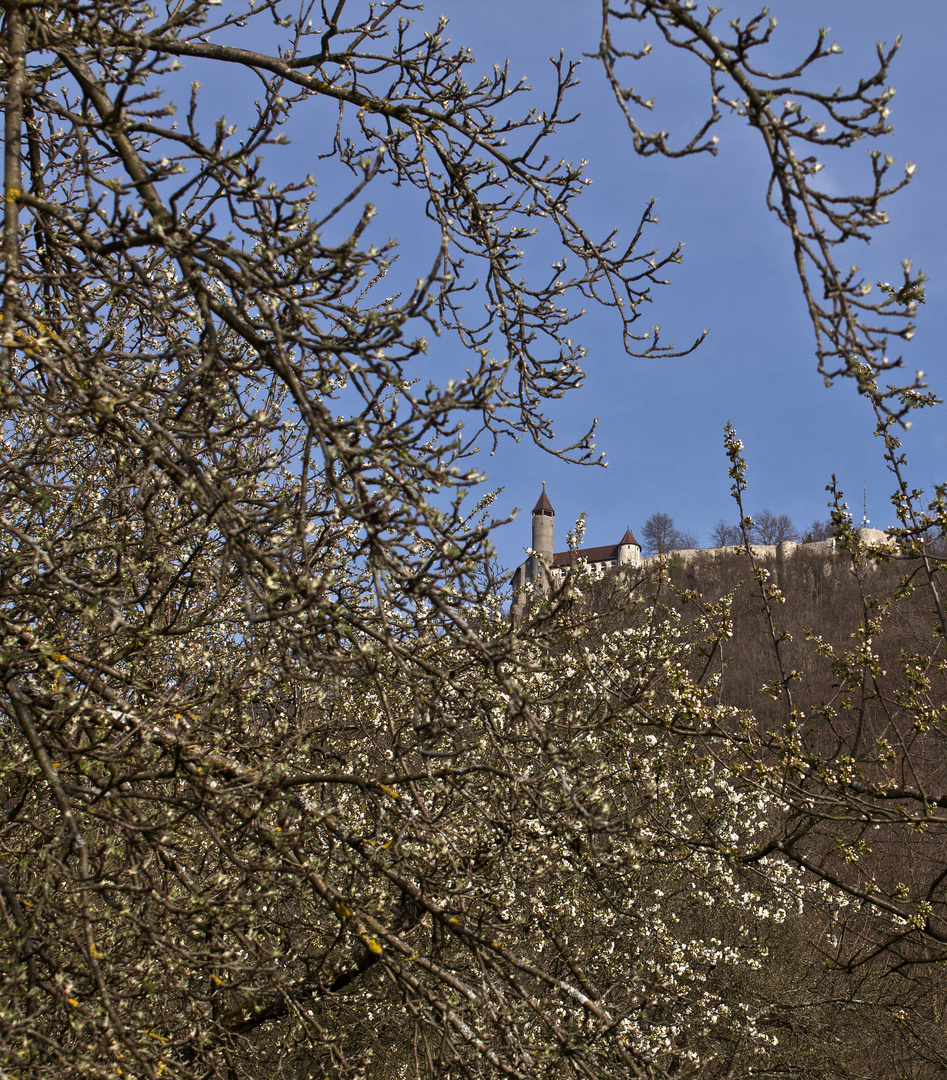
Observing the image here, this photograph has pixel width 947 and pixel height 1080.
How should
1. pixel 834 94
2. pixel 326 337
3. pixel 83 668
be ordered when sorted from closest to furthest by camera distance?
pixel 834 94, pixel 326 337, pixel 83 668

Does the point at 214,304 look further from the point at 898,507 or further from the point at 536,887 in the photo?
the point at 536,887

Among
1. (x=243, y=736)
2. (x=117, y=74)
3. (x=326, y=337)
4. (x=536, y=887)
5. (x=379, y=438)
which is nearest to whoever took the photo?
(x=379, y=438)

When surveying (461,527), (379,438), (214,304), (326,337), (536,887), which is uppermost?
(214,304)

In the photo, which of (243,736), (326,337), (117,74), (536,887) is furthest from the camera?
(536,887)

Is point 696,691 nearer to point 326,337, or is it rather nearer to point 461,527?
point 461,527

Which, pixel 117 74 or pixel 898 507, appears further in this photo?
pixel 898 507

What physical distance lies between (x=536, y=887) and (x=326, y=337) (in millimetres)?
4446

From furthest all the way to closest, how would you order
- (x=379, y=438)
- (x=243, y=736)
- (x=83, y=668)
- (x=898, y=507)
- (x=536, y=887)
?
(x=536, y=887) < (x=898, y=507) < (x=243, y=736) < (x=83, y=668) < (x=379, y=438)

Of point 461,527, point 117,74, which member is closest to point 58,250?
point 117,74

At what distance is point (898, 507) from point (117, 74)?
4.19 metres

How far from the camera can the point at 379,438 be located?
223 cm

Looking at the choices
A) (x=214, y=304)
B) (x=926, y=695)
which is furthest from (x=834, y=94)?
(x=926, y=695)

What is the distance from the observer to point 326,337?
2387 mm

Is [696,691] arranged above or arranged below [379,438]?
below
